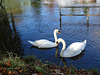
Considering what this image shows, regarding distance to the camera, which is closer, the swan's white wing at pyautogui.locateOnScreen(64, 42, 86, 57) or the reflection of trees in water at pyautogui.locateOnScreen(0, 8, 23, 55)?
the swan's white wing at pyautogui.locateOnScreen(64, 42, 86, 57)

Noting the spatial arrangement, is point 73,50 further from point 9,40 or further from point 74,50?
point 9,40

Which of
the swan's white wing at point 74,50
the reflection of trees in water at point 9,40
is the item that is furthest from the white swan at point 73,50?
the reflection of trees in water at point 9,40

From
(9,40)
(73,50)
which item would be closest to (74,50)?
(73,50)

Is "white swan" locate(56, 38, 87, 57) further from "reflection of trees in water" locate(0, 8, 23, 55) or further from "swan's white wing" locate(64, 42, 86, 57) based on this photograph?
"reflection of trees in water" locate(0, 8, 23, 55)

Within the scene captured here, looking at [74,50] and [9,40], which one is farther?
[9,40]

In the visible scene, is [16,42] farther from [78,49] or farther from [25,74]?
[25,74]

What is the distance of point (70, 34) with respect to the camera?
9.51 meters

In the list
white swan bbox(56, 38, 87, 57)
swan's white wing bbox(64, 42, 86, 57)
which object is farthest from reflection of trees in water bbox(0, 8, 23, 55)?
swan's white wing bbox(64, 42, 86, 57)

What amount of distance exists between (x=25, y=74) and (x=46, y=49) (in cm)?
404

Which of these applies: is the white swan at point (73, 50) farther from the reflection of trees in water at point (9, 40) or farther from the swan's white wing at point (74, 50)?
the reflection of trees in water at point (9, 40)

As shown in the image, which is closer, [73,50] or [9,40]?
[73,50]

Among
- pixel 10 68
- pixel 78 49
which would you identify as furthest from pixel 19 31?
pixel 10 68

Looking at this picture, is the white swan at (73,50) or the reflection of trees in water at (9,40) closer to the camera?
the white swan at (73,50)

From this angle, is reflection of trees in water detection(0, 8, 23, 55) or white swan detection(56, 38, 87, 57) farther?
reflection of trees in water detection(0, 8, 23, 55)
